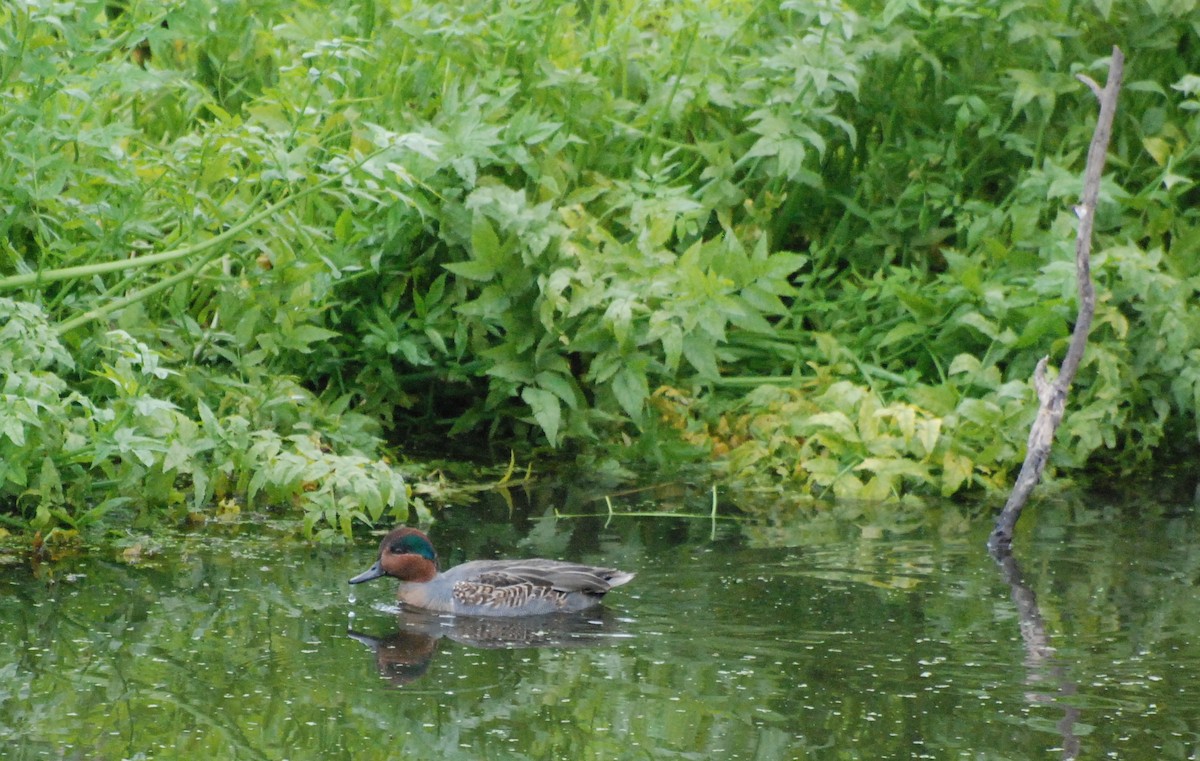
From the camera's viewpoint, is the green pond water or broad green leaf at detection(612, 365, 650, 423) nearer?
the green pond water

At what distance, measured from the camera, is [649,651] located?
6.02 m

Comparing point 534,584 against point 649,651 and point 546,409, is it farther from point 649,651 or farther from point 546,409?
point 546,409

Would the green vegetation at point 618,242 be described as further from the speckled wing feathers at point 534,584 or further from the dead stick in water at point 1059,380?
the dead stick in water at point 1059,380

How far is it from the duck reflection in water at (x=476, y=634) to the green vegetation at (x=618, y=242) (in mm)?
875

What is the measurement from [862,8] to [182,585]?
4.81 metres

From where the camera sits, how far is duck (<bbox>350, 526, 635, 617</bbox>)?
6.61m

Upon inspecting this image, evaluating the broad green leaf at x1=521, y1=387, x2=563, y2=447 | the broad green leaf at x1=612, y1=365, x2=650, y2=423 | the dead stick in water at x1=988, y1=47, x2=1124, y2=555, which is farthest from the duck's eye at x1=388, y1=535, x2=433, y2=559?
the dead stick in water at x1=988, y1=47, x2=1124, y2=555

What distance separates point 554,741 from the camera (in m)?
5.11

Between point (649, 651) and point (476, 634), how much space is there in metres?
0.70

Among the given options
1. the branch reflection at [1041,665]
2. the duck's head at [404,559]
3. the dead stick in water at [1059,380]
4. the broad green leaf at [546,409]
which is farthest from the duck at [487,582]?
the broad green leaf at [546,409]

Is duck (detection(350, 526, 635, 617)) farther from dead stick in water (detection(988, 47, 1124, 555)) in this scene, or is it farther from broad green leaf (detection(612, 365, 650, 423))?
broad green leaf (detection(612, 365, 650, 423))

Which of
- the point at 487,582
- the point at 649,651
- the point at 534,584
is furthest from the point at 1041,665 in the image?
the point at 487,582

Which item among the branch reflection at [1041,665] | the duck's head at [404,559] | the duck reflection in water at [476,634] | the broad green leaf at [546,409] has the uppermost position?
the broad green leaf at [546,409]

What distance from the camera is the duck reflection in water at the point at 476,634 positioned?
19.7 ft
